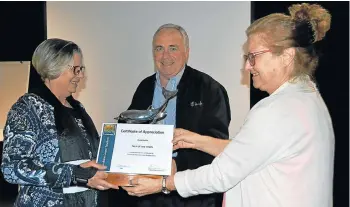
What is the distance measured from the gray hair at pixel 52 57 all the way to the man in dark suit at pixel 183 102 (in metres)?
0.79

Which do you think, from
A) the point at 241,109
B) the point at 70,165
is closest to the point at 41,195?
the point at 70,165

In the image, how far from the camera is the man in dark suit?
8.68ft

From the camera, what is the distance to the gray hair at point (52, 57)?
2025 mm

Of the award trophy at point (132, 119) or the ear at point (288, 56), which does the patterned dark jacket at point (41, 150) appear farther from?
the ear at point (288, 56)

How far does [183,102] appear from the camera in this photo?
8.77 feet

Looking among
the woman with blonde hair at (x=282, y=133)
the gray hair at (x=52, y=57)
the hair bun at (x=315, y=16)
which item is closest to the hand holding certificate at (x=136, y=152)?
the woman with blonde hair at (x=282, y=133)

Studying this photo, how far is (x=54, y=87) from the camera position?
6.94ft

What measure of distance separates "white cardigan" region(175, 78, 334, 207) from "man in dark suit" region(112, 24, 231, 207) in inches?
42.1

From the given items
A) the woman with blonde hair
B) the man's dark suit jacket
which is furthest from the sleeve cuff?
the man's dark suit jacket

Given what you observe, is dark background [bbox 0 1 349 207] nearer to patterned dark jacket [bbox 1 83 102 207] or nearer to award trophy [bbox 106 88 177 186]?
award trophy [bbox 106 88 177 186]

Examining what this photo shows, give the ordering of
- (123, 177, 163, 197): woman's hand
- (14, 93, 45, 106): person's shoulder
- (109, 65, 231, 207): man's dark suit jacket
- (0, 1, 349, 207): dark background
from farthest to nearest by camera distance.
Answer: (0, 1, 349, 207): dark background → (109, 65, 231, 207): man's dark suit jacket → (14, 93, 45, 106): person's shoulder → (123, 177, 163, 197): woman's hand

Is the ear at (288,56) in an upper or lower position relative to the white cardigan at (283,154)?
upper

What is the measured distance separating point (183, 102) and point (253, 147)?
3.97ft

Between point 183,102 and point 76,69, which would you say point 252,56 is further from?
point 183,102
